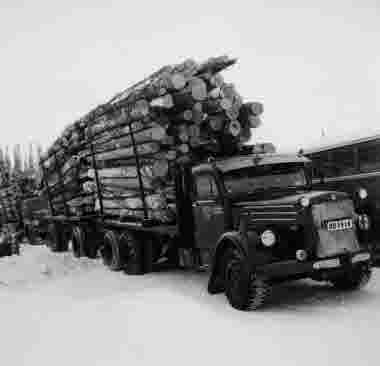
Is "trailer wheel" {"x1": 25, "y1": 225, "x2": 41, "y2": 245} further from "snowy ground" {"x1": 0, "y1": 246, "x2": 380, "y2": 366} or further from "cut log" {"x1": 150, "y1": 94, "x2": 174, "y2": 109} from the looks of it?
"cut log" {"x1": 150, "y1": 94, "x2": 174, "y2": 109}

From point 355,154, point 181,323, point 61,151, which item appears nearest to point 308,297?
point 181,323

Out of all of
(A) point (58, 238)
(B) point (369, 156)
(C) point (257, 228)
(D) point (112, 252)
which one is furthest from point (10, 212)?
(C) point (257, 228)

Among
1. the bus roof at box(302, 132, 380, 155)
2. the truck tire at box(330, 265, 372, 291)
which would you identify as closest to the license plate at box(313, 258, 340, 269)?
the truck tire at box(330, 265, 372, 291)

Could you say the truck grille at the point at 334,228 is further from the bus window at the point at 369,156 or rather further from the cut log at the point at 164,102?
the cut log at the point at 164,102

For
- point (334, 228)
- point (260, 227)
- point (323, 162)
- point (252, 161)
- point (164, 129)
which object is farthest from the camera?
point (323, 162)

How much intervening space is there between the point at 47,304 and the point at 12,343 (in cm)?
169

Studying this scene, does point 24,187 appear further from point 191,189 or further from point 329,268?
point 329,268

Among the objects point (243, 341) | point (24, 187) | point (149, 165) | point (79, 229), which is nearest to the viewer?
point (243, 341)

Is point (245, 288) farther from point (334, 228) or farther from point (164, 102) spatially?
point (164, 102)

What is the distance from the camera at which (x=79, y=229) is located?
12.4m

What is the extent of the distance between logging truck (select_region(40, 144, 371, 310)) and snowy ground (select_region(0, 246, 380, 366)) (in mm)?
426

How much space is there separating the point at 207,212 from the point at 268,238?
1627 mm

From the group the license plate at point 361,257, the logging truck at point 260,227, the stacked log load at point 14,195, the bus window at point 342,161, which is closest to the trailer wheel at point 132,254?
the logging truck at point 260,227

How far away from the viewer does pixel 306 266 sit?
214 inches
